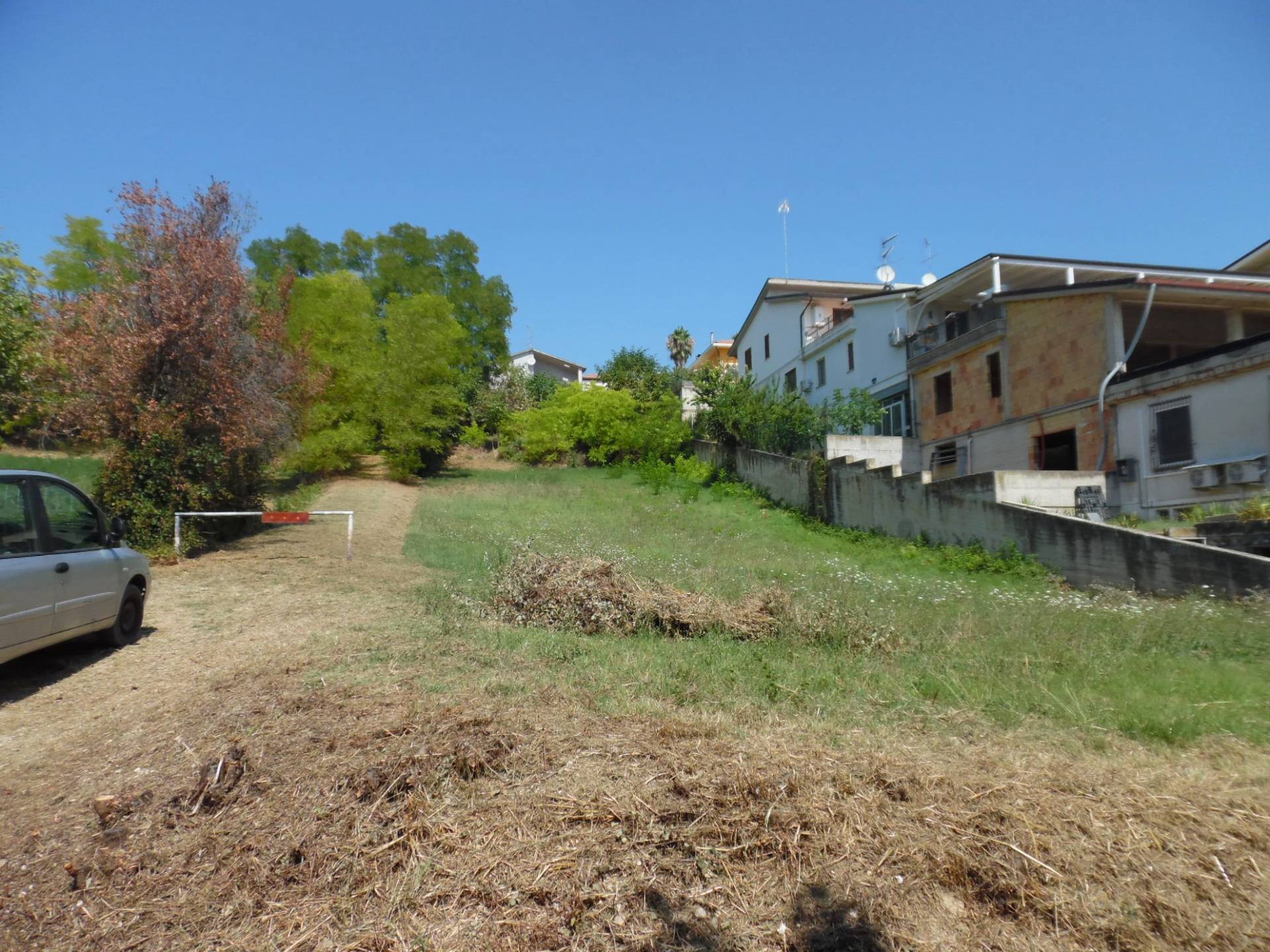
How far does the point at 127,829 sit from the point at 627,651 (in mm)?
3955

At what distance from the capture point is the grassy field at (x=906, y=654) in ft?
16.5

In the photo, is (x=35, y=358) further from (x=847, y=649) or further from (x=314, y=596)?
(x=847, y=649)

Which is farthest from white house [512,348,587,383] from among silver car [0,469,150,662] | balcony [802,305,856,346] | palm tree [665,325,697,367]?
silver car [0,469,150,662]

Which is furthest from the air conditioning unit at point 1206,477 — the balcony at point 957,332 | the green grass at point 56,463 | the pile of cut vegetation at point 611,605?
the green grass at point 56,463

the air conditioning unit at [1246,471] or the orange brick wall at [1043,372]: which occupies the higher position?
the orange brick wall at [1043,372]

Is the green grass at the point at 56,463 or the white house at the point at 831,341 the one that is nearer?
the green grass at the point at 56,463

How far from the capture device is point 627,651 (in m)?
6.76

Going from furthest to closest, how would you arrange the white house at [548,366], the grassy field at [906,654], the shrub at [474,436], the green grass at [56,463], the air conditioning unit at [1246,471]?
the white house at [548,366] → the shrub at [474,436] → the green grass at [56,463] → the air conditioning unit at [1246,471] → the grassy field at [906,654]

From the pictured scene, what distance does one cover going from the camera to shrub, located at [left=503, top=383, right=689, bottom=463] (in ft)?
117

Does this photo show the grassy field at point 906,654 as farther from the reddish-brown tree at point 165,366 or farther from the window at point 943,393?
the window at point 943,393

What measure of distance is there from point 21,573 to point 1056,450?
67.1 feet

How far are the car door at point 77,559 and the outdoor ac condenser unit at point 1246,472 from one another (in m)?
17.2

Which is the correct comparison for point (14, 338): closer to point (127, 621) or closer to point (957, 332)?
point (127, 621)

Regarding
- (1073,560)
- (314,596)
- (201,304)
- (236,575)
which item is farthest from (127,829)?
(1073,560)
